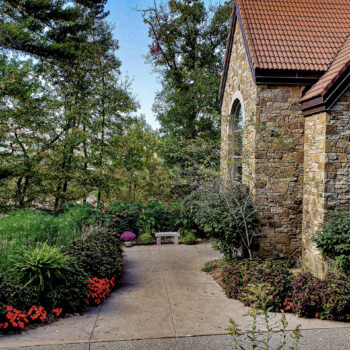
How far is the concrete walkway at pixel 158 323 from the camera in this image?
351 cm

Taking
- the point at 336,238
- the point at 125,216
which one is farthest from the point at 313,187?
the point at 125,216

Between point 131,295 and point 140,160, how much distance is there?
7.16m

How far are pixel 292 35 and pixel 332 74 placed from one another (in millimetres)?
1955

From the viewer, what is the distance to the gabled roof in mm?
6535

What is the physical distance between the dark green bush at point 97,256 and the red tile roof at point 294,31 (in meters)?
4.86

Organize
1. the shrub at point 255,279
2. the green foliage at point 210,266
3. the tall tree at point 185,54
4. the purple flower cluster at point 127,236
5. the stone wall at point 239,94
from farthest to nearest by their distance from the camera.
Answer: the tall tree at point 185,54 < the purple flower cluster at point 127,236 < the stone wall at point 239,94 < the green foliage at point 210,266 < the shrub at point 255,279

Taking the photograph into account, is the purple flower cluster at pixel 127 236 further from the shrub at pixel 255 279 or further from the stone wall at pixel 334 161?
the stone wall at pixel 334 161

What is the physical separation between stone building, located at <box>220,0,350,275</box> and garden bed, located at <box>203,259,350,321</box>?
47.3 inches

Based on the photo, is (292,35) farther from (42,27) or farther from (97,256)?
(42,27)

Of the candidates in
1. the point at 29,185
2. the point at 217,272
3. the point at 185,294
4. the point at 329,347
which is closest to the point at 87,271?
the point at 185,294

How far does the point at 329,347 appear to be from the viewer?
138 inches

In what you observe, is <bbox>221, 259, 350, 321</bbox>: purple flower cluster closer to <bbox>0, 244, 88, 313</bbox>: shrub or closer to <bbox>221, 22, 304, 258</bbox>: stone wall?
<bbox>221, 22, 304, 258</bbox>: stone wall

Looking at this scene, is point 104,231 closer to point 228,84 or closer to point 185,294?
point 185,294

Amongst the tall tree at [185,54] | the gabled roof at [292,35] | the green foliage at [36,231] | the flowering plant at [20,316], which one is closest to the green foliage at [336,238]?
the gabled roof at [292,35]
